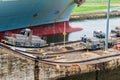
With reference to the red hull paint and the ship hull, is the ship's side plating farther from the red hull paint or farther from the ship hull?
the red hull paint

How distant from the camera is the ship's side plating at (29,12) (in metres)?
34.8

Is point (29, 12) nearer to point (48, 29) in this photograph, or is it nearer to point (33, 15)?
point (33, 15)

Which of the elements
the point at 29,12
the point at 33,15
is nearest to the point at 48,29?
the point at 33,15

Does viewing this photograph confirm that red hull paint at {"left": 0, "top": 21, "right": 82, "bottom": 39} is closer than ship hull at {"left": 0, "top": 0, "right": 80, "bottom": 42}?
No

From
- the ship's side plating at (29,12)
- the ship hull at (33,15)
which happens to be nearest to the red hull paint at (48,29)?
the ship hull at (33,15)

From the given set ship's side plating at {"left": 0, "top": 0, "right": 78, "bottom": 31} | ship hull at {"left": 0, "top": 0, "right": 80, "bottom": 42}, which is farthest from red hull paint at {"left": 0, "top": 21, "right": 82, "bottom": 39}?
Answer: ship's side plating at {"left": 0, "top": 0, "right": 78, "bottom": 31}

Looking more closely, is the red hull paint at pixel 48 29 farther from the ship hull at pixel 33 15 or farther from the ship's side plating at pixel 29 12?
the ship's side plating at pixel 29 12

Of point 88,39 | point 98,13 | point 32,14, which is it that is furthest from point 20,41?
point 98,13

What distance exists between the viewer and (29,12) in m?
36.9

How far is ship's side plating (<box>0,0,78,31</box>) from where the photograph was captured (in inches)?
1371

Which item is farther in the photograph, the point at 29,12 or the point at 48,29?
the point at 48,29

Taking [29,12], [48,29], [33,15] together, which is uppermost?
[29,12]

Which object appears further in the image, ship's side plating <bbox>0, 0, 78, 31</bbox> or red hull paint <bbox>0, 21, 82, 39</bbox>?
red hull paint <bbox>0, 21, 82, 39</bbox>

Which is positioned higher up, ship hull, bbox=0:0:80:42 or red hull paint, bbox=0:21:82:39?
ship hull, bbox=0:0:80:42
